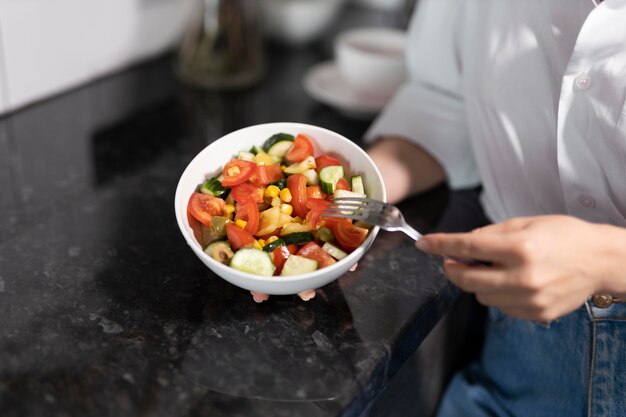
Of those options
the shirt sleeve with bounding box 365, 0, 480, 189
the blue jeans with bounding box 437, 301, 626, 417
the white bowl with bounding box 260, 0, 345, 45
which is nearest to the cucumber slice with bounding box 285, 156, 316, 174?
the shirt sleeve with bounding box 365, 0, 480, 189

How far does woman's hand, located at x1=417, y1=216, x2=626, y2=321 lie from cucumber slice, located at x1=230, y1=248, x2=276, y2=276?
6.9 inches

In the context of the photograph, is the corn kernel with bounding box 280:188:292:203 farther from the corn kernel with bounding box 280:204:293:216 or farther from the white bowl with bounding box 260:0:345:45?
the white bowl with bounding box 260:0:345:45

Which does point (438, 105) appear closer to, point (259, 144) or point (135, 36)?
point (259, 144)

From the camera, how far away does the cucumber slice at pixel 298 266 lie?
78 cm

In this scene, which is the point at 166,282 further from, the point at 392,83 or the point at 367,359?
the point at 392,83

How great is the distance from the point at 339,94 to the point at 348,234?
24.5 inches

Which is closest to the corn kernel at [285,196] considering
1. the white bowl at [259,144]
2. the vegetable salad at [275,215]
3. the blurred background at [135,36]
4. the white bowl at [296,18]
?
the vegetable salad at [275,215]

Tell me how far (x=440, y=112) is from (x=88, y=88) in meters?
0.73

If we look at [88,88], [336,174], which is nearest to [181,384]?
[336,174]

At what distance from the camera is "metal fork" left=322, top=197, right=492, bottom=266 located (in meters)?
0.79

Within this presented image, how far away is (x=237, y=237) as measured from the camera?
799mm

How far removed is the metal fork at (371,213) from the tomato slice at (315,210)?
0.04 ft

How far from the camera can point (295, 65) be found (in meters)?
1.62

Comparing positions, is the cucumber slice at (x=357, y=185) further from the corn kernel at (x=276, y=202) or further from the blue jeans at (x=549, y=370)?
the blue jeans at (x=549, y=370)
